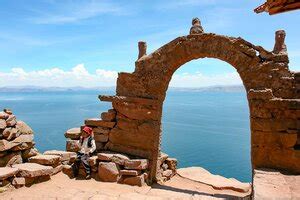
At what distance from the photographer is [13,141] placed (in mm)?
8203

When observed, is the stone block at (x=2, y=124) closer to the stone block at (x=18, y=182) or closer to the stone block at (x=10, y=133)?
the stone block at (x=10, y=133)

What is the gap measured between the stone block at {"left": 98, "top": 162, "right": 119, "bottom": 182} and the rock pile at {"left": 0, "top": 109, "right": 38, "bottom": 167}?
2.04m

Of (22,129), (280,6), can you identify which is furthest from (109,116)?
(280,6)

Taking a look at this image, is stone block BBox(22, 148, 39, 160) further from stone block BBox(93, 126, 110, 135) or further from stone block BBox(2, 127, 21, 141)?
stone block BBox(93, 126, 110, 135)

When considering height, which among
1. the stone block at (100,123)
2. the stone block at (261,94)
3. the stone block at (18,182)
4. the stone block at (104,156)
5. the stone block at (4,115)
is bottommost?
the stone block at (18,182)

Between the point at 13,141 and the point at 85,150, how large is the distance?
1.98 meters

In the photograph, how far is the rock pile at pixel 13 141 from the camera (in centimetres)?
797

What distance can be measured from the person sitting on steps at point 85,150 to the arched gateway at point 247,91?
75 centimetres

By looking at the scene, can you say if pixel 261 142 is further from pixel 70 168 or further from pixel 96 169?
pixel 70 168

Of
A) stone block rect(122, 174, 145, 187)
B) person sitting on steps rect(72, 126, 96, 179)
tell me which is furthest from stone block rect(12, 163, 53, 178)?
stone block rect(122, 174, 145, 187)

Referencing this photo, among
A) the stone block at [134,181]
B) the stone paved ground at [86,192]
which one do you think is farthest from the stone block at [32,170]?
the stone block at [134,181]

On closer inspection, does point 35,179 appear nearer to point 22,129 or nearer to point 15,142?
point 15,142

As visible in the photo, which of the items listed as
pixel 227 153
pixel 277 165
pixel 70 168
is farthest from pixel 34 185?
pixel 227 153

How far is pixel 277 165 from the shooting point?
749cm
